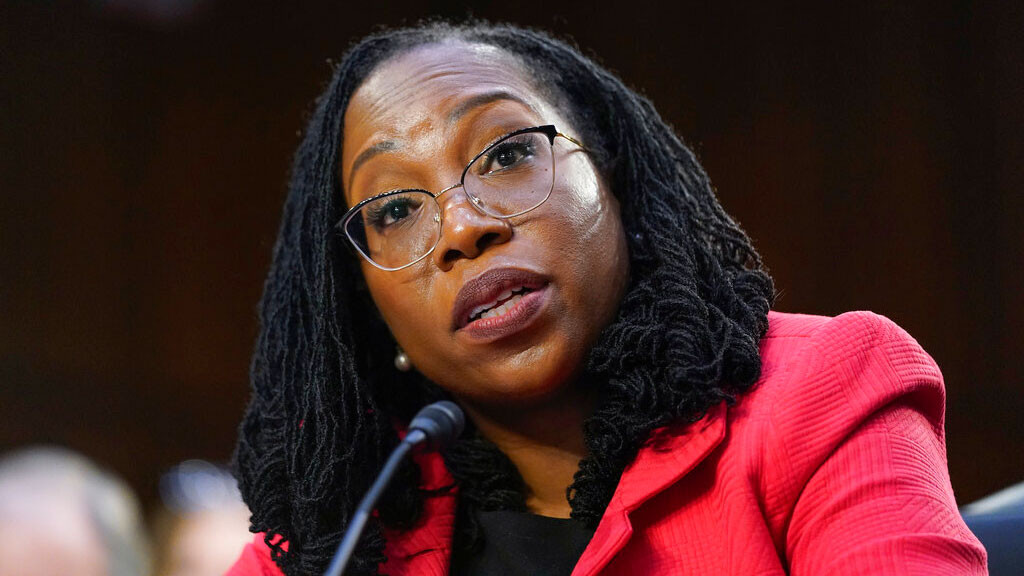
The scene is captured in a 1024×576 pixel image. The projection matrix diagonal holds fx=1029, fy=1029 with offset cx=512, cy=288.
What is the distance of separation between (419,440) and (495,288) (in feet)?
0.93

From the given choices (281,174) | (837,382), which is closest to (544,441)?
(837,382)

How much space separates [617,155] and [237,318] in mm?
3038

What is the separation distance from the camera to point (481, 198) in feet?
4.97

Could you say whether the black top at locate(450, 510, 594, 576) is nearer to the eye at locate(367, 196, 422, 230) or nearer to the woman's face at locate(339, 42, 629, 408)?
the woman's face at locate(339, 42, 629, 408)

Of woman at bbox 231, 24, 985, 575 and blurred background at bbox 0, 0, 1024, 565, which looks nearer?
woman at bbox 231, 24, 985, 575

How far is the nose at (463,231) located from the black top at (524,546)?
430 millimetres

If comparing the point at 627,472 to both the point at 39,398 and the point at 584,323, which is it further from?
the point at 39,398

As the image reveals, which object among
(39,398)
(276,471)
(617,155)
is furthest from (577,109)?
(39,398)

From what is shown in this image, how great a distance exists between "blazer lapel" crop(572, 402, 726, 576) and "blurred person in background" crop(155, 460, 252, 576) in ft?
7.31

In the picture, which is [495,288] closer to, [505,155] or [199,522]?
[505,155]

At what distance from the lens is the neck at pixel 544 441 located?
1.60 m

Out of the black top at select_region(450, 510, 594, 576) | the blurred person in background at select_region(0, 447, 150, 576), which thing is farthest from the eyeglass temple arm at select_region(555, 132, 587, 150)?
the blurred person in background at select_region(0, 447, 150, 576)

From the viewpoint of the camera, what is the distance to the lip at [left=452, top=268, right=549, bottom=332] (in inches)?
57.2

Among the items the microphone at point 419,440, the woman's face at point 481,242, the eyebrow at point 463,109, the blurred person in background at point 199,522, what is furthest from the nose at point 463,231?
the blurred person in background at point 199,522
